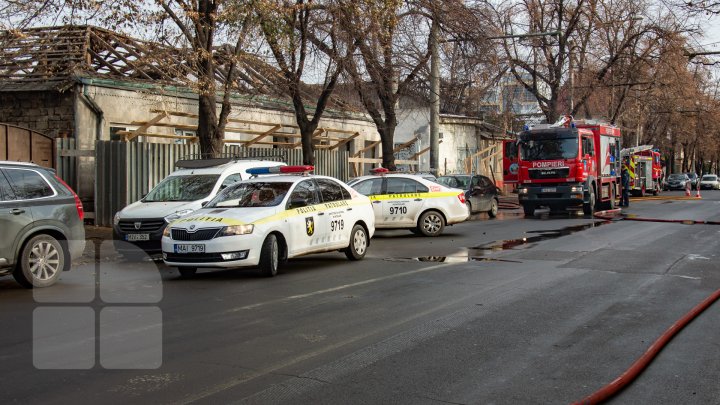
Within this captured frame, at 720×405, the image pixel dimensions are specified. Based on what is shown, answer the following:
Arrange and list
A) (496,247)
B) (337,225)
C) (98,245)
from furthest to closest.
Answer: (98,245) < (496,247) < (337,225)

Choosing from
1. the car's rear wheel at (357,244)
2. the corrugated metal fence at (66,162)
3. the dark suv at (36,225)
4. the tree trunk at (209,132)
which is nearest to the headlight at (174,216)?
the dark suv at (36,225)

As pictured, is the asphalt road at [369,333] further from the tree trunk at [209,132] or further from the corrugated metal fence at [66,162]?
the corrugated metal fence at [66,162]

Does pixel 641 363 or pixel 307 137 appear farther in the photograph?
pixel 307 137

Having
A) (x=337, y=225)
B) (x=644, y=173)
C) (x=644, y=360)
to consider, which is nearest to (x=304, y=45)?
(x=337, y=225)

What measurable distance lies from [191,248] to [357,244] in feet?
11.8

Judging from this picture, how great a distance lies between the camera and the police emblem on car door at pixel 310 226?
11771 mm

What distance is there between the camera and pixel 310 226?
38.9 feet

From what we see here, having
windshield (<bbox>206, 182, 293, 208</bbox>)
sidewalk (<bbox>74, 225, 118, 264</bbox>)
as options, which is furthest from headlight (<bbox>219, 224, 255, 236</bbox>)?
sidewalk (<bbox>74, 225, 118, 264</bbox>)

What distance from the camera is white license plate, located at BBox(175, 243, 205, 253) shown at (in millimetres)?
10500

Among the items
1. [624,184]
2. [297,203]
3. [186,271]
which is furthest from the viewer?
[624,184]

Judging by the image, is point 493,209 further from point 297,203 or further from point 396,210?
point 297,203

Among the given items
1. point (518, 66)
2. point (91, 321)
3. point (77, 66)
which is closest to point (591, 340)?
point (91, 321)

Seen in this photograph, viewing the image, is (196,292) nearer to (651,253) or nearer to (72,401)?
(72,401)

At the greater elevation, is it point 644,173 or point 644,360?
point 644,173
